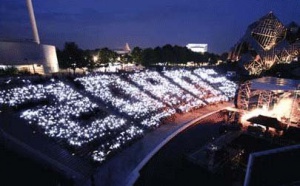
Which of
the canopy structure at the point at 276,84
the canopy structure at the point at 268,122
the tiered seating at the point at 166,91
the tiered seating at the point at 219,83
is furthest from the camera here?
the tiered seating at the point at 219,83

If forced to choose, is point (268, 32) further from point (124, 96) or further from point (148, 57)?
point (124, 96)

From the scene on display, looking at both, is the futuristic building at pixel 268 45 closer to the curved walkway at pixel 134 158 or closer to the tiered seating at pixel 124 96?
the tiered seating at pixel 124 96

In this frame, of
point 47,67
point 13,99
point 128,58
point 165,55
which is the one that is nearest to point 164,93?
point 13,99

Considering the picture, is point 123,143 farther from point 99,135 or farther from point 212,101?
point 212,101

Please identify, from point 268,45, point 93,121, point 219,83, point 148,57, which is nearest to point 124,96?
point 93,121

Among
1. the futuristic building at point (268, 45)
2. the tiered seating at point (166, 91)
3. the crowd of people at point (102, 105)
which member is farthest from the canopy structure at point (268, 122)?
the futuristic building at point (268, 45)

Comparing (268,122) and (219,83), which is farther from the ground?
(219,83)
